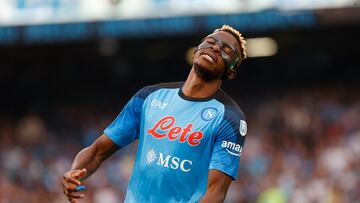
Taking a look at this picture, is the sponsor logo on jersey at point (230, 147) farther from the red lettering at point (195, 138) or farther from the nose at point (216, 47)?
the nose at point (216, 47)

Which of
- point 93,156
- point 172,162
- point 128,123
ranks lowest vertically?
point 93,156

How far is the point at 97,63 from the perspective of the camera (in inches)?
797

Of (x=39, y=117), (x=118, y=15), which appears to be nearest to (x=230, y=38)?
(x=118, y=15)

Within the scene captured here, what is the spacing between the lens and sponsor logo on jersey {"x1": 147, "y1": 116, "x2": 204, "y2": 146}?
580 centimetres

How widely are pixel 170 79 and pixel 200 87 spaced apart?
13.6 meters

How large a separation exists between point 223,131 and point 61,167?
12575mm

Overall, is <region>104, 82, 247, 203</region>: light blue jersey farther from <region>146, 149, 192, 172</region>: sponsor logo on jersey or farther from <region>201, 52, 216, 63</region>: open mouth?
<region>201, 52, 216, 63</region>: open mouth

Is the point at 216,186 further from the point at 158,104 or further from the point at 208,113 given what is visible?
the point at 158,104

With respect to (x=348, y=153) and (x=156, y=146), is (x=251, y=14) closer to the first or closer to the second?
(x=348, y=153)

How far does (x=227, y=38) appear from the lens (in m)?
5.92

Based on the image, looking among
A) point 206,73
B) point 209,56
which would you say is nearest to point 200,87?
point 206,73

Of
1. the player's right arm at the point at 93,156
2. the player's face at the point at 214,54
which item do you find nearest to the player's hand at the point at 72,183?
the player's right arm at the point at 93,156

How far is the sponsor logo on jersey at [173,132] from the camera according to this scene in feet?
19.0

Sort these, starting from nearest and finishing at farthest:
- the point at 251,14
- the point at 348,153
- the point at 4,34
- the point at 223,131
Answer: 1. the point at 223,131
2. the point at 348,153
3. the point at 251,14
4. the point at 4,34
